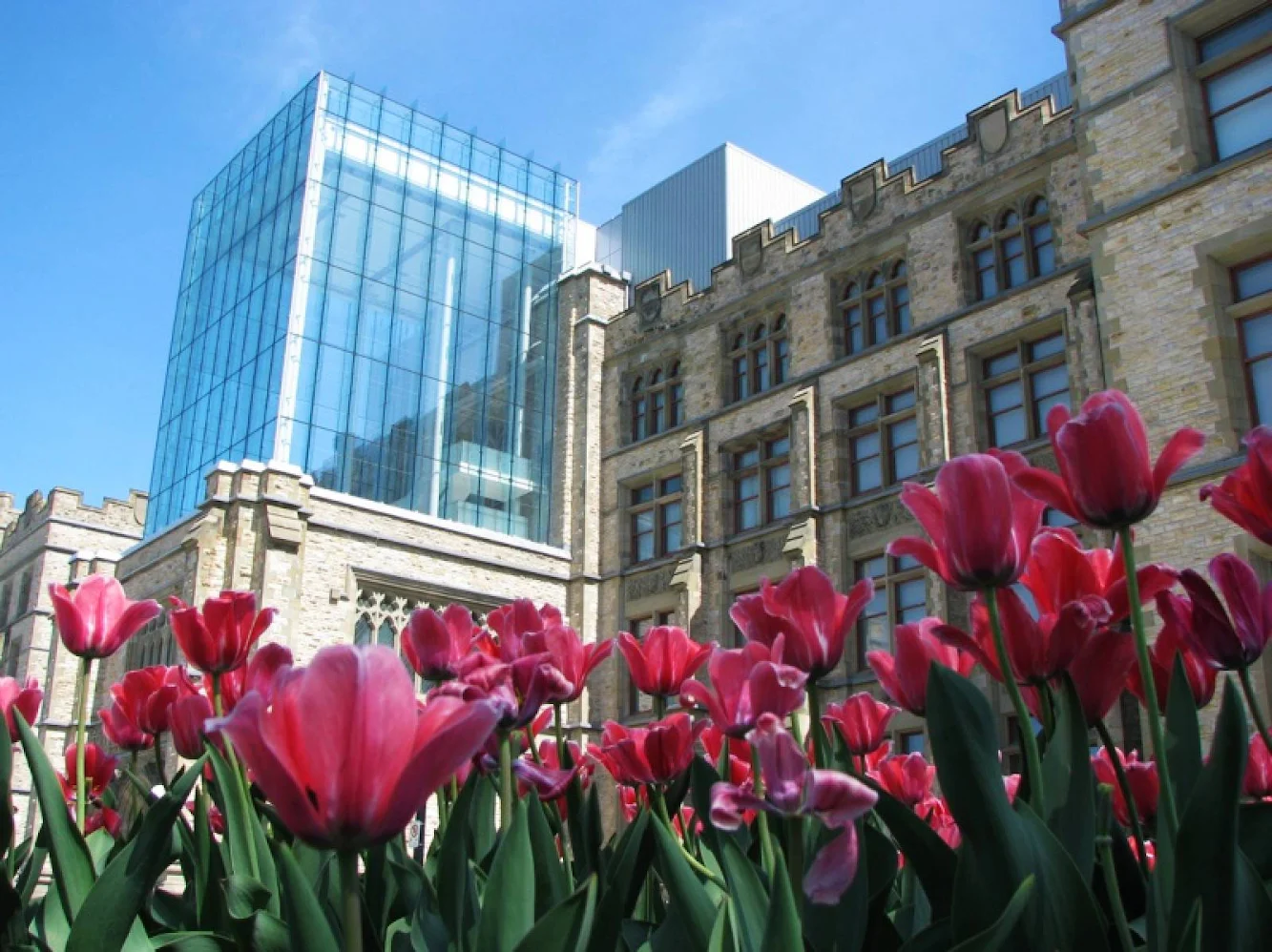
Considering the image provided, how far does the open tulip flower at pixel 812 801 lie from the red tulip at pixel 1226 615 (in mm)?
668

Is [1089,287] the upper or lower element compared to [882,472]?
upper

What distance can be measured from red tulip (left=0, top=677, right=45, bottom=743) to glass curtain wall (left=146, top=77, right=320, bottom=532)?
63.6 ft

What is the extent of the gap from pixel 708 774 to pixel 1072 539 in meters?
0.61

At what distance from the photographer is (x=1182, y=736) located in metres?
1.41

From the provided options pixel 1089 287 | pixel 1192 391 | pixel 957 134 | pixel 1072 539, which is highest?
pixel 957 134

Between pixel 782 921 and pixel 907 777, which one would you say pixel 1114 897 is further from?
pixel 907 777

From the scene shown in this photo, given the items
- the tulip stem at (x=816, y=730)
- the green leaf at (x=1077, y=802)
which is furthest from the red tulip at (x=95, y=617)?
the green leaf at (x=1077, y=802)

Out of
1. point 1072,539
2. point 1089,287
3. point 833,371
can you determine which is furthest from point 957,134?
point 1072,539

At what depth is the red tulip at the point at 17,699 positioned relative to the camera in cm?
204

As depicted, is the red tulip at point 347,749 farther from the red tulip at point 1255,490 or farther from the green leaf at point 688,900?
the red tulip at point 1255,490

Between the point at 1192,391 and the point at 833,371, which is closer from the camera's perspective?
the point at 1192,391

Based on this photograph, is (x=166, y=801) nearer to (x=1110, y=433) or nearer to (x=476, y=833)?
(x=476, y=833)

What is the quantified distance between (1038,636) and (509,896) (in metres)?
0.74

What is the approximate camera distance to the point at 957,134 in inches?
1001
